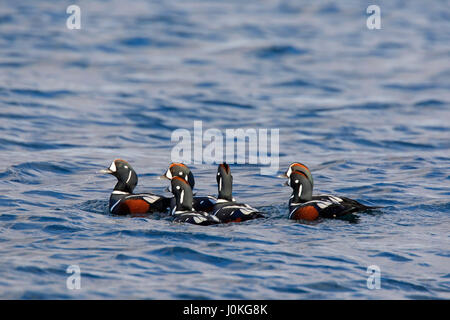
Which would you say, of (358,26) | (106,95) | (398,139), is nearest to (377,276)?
(398,139)

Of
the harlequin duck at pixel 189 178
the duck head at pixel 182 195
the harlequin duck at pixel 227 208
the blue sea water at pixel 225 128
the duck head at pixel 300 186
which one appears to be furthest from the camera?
the harlequin duck at pixel 189 178

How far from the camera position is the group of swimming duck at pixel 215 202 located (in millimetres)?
11539

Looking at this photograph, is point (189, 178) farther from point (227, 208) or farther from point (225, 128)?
point (225, 128)

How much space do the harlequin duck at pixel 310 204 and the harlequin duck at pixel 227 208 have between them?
594mm

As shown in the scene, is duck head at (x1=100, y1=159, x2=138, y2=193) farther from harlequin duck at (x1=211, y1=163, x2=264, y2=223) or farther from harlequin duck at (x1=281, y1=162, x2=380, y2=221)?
harlequin duck at (x1=281, y1=162, x2=380, y2=221)

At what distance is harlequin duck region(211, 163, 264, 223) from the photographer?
11508mm

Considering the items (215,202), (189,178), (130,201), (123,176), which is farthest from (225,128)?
(130,201)

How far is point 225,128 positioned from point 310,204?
9.05 m

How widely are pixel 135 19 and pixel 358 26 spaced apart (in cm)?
960

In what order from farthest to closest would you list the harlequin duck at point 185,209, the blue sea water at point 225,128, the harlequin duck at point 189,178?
1. the harlequin duck at point 189,178
2. the harlequin duck at point 185,209
3. the blue sea water at point 225,128

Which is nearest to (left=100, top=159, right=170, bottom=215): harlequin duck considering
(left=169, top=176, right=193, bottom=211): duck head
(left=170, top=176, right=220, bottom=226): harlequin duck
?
(left=170, top=176, right=220, bottom=226): harlequin duck

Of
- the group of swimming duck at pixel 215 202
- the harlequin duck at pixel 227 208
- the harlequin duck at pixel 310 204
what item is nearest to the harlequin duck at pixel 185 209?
the group of swimming duck at pixel 215 202

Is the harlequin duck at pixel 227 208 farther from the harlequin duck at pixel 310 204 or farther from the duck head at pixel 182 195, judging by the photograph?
the harlequin duck at pixel 310 204
